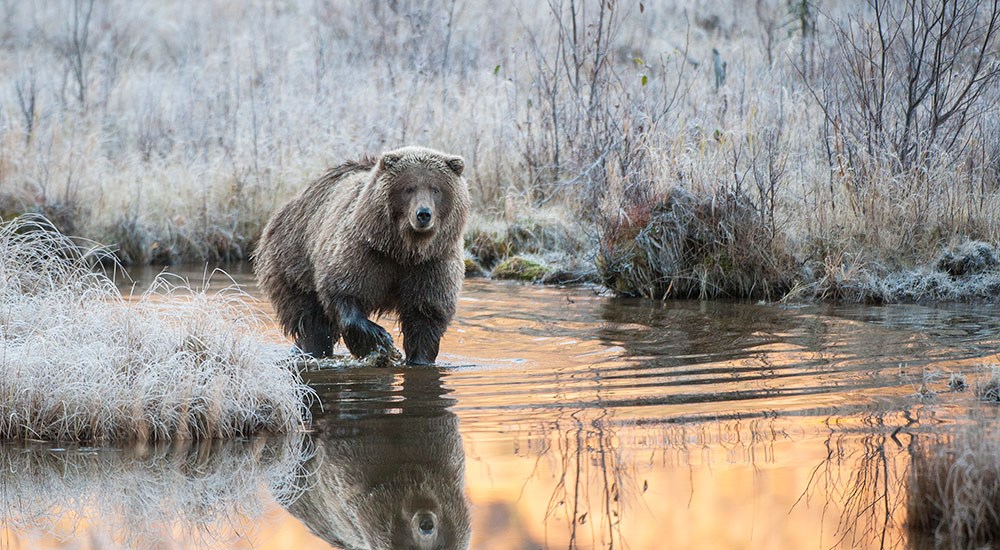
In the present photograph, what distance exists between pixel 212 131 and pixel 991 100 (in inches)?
488

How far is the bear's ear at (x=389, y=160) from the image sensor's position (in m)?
8.06

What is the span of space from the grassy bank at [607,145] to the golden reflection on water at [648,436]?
1757mm

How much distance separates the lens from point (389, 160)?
8.07 meters

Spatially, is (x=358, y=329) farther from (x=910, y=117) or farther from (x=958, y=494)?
(x=910, y=117)

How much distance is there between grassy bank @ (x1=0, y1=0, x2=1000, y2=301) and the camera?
11250 millimetres

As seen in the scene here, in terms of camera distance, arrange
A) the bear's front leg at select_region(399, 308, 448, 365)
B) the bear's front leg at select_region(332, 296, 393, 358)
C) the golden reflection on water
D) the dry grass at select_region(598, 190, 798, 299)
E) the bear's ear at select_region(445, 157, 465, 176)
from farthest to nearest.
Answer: the dry grass at select_region(598, 190, 798, 299)
the bear's front leg at select_region(399, 308, 448, 365)
the bear's front leg at select_region(332, 296, 393, 358)
the bear's ear at select_region(445, 157, 465, 176)
the golden reflection on water

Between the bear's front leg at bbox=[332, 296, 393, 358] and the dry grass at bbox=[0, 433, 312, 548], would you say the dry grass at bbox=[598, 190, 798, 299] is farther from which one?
the dry grass at bbox=[0, 433, 312, 548]

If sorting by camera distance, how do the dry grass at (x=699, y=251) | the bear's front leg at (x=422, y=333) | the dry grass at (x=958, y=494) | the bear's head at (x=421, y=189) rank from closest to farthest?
the dry grass at (x=958, y=494), the bear's head at (x=421, y=189), the bear's front leg at (x=422, y=333), the dry grass at (x=699, y=251)

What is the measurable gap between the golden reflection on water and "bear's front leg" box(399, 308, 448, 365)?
0.72ft

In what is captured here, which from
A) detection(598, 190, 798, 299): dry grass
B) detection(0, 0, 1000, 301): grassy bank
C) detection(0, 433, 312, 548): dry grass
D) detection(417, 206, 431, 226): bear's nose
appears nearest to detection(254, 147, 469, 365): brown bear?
detection(417, 206, 431, 226): bear's nose

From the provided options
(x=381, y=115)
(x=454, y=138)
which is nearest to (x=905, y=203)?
(x=454, y=138)

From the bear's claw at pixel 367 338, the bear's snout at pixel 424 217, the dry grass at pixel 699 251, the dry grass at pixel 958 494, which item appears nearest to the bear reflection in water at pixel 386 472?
the bear's claw at pixel 367 338

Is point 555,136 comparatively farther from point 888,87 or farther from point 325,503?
point 325,503

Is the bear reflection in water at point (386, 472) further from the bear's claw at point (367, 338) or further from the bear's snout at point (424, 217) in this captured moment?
the bear's snout at point (424, 217)
